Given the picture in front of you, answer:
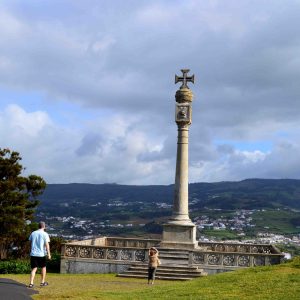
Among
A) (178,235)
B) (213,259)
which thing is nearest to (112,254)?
(178,235)

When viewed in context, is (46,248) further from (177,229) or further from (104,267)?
(177,229)

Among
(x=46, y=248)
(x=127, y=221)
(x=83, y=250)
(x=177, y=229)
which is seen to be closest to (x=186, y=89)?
(x=177, y=229)

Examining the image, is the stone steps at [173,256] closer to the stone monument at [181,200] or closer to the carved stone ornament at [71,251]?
the stone monument at [181,200]

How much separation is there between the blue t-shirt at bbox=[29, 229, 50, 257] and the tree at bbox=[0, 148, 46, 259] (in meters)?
18.7

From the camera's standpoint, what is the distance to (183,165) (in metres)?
29.7

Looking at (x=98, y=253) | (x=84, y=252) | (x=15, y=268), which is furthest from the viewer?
(x=84, y=252)

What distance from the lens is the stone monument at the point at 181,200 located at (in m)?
29.2

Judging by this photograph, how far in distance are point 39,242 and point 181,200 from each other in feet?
46.8

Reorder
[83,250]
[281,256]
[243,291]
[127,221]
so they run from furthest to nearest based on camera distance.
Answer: [127,221]
[83,250]
[281,256]
[243,291]

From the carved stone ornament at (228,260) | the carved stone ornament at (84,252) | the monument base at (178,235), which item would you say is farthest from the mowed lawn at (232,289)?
the monument base at (178,235)

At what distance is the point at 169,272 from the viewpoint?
25.8m

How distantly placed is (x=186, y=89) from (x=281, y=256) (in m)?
11.0

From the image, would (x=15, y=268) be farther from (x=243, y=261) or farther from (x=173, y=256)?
(x=243, y=261)

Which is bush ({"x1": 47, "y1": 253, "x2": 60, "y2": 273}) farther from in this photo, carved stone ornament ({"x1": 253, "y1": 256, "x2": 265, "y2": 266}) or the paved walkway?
the paved walkway
